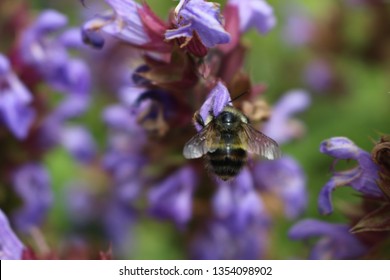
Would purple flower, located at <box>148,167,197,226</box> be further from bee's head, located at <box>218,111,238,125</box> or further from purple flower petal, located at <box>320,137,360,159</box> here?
purple flower petal, located at <box>320,137,360,159</box>

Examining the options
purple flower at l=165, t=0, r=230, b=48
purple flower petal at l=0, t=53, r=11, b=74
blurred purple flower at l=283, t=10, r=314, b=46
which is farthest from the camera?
blurred purple flower at l=283, t=10, r=314, b=46

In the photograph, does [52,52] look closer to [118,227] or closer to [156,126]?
[156,126]

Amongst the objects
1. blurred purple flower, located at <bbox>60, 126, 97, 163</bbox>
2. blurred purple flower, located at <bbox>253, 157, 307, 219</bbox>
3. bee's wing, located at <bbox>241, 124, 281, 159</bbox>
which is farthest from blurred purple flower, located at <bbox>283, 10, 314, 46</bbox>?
bee's wing, located at <bbox>241, 124, 281, 159</bbox>

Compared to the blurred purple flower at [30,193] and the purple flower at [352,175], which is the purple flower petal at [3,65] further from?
the purple flower at [352,175]

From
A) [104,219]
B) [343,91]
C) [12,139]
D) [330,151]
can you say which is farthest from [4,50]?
[343,91]

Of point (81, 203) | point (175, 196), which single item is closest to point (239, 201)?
point (175, 196)

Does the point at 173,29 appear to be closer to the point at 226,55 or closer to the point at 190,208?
the point at 226,55

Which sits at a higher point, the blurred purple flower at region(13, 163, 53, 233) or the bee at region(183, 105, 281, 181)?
the blurred purple flower at region(13, 163, 53, 233)
